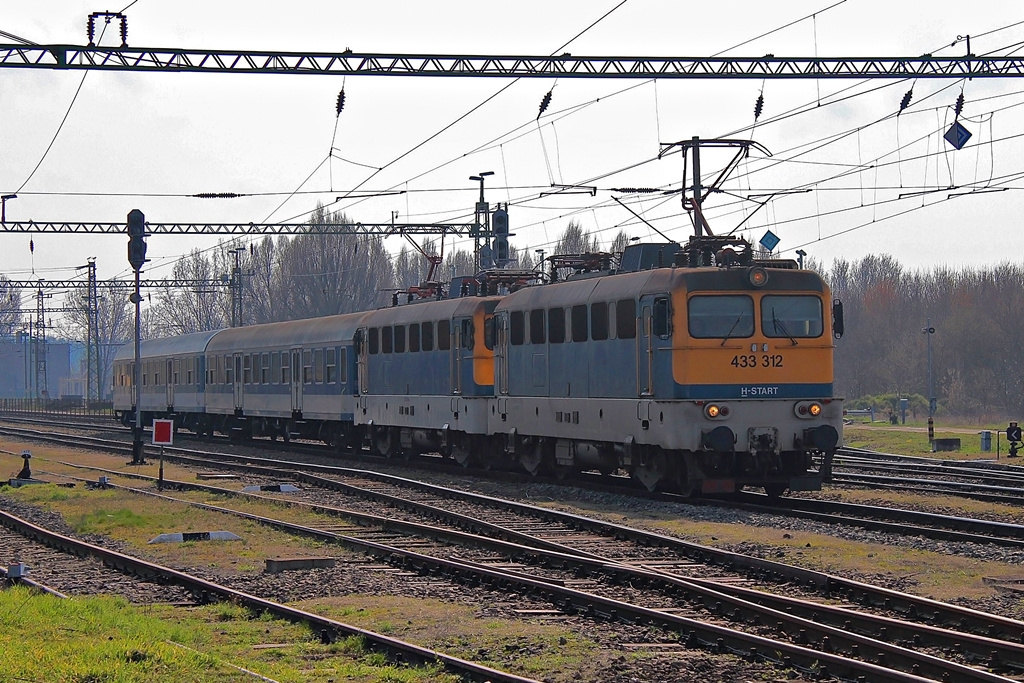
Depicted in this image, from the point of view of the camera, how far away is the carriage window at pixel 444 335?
2855 centimetres

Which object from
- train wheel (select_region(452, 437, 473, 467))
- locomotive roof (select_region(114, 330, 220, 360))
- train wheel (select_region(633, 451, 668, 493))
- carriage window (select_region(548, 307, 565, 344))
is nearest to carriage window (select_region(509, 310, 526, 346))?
carriage window (select_region(548, 307, 565, 344))

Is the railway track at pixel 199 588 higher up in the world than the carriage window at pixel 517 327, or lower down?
lower down

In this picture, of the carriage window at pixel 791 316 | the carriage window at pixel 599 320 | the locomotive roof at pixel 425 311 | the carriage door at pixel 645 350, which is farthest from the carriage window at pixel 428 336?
the carriage window at pixel 791 316

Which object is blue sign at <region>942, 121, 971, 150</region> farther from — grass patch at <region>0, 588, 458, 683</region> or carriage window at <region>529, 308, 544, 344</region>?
grass patch at <region>0, 588, 458, 683</region>

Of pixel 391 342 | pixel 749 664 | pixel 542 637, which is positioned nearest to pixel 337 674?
pixel 542 637

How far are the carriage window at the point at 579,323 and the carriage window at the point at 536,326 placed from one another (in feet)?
4.29

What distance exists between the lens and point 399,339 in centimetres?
3150

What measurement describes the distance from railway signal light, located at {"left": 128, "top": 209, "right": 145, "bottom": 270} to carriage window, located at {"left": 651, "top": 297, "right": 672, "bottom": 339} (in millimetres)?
11902

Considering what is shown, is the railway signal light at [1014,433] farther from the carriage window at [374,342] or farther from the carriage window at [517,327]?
the carriage window at [374,342]

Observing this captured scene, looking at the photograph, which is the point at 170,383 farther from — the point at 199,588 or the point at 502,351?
the point at 199,588

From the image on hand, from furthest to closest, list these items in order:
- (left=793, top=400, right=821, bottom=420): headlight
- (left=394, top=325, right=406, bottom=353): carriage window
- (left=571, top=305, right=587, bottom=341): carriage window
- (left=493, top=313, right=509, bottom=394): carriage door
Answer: (left=394, top=325, right=406, bottom=353): carriage window → (left=493, top=313, right=509, bottom=394): carriage door → (left=571, top=305, right=587, bottom=341): carriage window → (left=793, top=400, right=821, bottom=420): headlight

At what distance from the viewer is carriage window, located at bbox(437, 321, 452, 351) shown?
2855 cm

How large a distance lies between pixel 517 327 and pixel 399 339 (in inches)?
255

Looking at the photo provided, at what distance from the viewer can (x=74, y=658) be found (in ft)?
31.7
